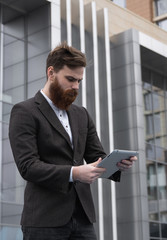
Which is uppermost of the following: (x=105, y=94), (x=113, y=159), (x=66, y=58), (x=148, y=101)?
(x=148, y=101)

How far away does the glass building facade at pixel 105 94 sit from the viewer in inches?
657

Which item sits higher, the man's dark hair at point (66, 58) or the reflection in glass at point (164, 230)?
the man's dark hair at point (66, 58)

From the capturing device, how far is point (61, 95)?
3.24 metres

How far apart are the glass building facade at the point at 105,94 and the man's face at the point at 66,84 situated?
40.0 feet

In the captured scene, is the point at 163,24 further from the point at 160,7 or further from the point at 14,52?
the point at 14,52

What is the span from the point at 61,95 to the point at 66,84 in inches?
3.1

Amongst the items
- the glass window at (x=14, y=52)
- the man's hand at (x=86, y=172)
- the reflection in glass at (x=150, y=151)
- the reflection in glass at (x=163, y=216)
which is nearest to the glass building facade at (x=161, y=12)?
the reflection in glass at (x=150, y=151)

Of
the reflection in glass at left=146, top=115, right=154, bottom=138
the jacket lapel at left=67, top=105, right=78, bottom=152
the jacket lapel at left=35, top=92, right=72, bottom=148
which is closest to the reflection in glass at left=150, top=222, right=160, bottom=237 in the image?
the reflection in glass at left=146, top=115, right=154, bottom=138

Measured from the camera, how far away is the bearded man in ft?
9.89

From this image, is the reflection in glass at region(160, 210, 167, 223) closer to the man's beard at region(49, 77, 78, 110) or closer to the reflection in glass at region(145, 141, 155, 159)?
the reflection in glass at region(145, 141, 155, 159)

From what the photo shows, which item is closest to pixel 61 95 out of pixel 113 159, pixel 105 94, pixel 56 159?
pixel 56 159

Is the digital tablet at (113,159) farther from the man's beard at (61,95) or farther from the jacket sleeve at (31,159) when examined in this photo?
the man's beard at (61,95)

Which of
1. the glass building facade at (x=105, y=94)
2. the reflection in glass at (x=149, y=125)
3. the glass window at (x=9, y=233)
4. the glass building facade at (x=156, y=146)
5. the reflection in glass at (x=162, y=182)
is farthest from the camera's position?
the reflection in glass at (x=149, y=125)

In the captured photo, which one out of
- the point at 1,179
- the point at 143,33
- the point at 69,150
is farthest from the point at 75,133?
the point at 143,33
